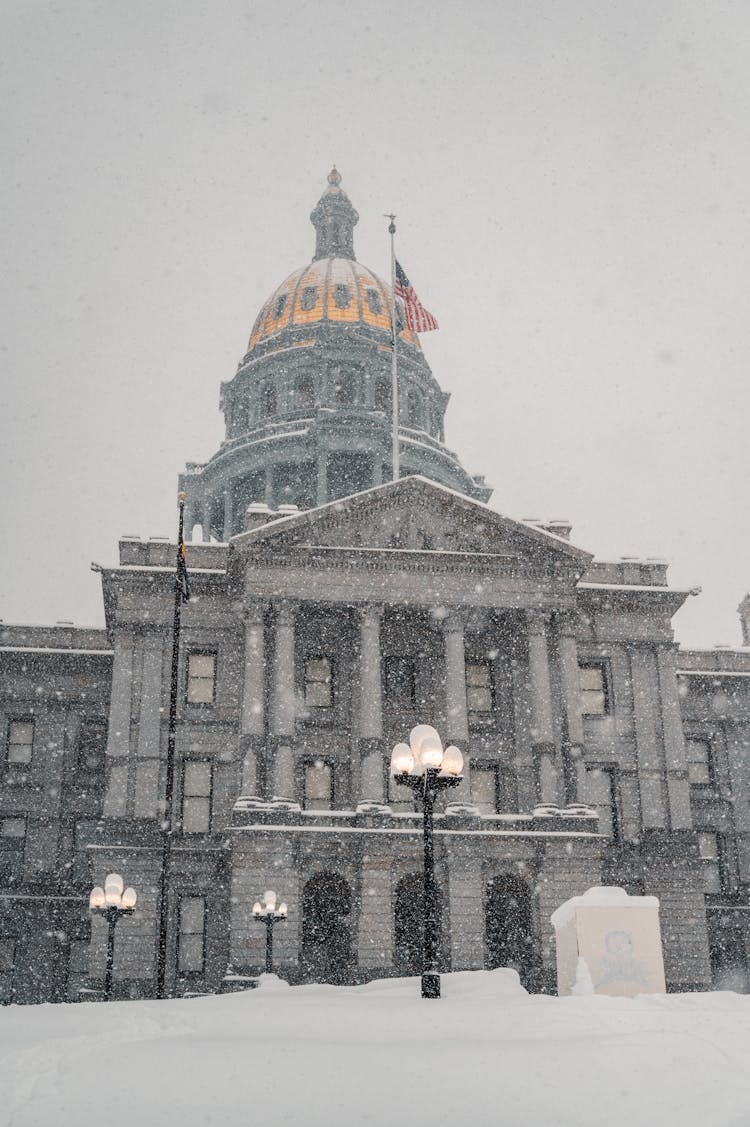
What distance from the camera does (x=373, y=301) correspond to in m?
79.2

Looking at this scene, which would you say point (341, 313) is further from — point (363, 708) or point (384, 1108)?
point (384, 1108)

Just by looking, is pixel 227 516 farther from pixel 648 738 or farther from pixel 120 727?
pixel 648 738

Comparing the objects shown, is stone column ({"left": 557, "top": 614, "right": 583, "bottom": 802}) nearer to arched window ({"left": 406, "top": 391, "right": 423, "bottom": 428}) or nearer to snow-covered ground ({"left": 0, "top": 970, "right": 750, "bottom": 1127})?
snow-covered ground ({"left": 0, "top": 970, "right": 750, "bottom": 1127})

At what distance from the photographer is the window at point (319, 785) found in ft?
145

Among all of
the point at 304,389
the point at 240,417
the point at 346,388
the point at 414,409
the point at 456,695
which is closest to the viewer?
the point at 456,695

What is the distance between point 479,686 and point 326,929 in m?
10.2

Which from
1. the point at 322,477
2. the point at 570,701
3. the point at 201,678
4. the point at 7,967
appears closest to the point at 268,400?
the point at 322,477

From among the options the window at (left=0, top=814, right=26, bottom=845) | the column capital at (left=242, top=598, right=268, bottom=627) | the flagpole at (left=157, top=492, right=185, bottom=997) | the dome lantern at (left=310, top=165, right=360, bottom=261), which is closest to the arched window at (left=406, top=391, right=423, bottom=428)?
the dome lantern at (left=310, top=165, right=360, bottom=261)

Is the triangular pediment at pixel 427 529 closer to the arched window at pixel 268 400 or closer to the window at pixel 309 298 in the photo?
the arched window at pixel 268 400

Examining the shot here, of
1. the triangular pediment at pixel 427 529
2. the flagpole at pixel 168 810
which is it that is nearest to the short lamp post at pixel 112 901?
the flagpole at pixel 168 810

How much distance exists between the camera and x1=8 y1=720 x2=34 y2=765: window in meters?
50.6

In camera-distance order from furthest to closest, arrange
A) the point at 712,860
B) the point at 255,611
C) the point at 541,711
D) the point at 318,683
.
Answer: the point at 712,860, the point at 318,683, the point at 255,611, the point at 541,711

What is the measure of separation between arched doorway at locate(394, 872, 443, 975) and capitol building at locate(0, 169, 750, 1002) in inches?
3.9

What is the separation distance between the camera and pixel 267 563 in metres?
44.3
